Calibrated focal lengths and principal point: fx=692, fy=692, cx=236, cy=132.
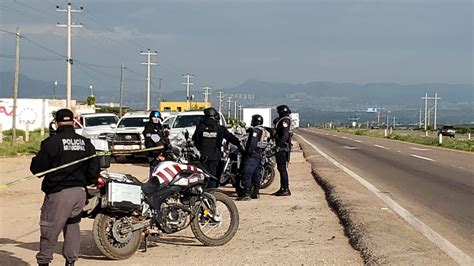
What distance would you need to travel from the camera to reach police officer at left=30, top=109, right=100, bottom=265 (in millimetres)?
7168

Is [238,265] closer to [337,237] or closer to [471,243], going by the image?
[337,237]

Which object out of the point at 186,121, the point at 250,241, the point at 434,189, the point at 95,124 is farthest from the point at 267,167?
the point at 95,124

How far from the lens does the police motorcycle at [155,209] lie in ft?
26.7

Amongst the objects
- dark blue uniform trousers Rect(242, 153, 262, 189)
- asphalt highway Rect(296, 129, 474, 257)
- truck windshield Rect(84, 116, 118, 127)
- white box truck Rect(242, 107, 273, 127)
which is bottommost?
asphalt highway Rect(296, 129, 474, 257)

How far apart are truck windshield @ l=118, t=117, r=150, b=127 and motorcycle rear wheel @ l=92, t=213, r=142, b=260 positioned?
18644 mm

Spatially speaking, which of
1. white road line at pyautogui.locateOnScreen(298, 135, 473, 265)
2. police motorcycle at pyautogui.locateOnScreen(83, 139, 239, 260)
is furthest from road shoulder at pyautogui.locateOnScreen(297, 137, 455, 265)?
police motorcycle at pyautogui.locateOnScreen(83, 139, 239, 260)

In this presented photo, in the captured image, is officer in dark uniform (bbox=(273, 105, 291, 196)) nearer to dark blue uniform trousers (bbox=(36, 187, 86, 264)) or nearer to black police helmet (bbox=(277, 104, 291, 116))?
black police helmet (bbox=(277, 104, 291, 116))

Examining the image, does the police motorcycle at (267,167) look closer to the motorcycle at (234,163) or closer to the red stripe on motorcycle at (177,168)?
the motorcycle at (234,163)

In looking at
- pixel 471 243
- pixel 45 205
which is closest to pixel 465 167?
pixel 471 243

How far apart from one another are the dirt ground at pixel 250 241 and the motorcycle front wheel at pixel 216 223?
0.13 m

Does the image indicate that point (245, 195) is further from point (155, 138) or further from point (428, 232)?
point (428, 232)

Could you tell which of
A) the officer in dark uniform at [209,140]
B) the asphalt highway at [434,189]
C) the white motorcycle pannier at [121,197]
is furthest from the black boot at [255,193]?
the white motorcycle pannier at [121,197]

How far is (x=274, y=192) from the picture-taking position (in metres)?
15.7

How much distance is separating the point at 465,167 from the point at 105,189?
19.1 meters
